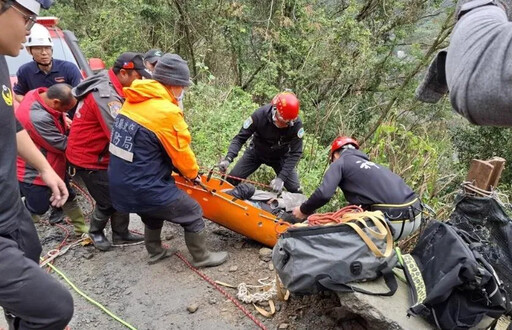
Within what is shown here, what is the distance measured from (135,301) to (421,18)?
37.1 ft

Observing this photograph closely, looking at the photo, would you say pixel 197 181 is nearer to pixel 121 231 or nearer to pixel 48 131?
pixel 121 231

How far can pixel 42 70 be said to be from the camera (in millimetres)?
A: 4969

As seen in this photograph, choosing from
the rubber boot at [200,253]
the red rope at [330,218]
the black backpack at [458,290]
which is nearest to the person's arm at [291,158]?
the rubber boot at [200,253]

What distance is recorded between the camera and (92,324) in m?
3.15

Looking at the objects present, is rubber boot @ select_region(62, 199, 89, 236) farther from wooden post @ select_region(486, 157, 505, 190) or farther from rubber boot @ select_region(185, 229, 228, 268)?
wooden post @ select_region(486, 157, 505, 190)

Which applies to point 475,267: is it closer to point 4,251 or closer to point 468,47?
point 468,47

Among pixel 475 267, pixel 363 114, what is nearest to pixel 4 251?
pixel 475 267

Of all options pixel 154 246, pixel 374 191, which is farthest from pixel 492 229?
pixel 154 246

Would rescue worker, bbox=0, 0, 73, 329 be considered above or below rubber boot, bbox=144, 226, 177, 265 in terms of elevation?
above

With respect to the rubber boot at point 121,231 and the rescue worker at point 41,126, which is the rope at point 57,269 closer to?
the rubber boot at point 121,231

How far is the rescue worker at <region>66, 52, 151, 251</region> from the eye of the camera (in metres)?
3.65

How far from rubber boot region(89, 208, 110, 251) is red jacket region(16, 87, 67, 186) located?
0.61 meters

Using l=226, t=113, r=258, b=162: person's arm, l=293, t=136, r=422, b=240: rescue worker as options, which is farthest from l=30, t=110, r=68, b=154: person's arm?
l=293, t=136, r=422, b=240: rescue worker

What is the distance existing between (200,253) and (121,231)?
1.05 meters
